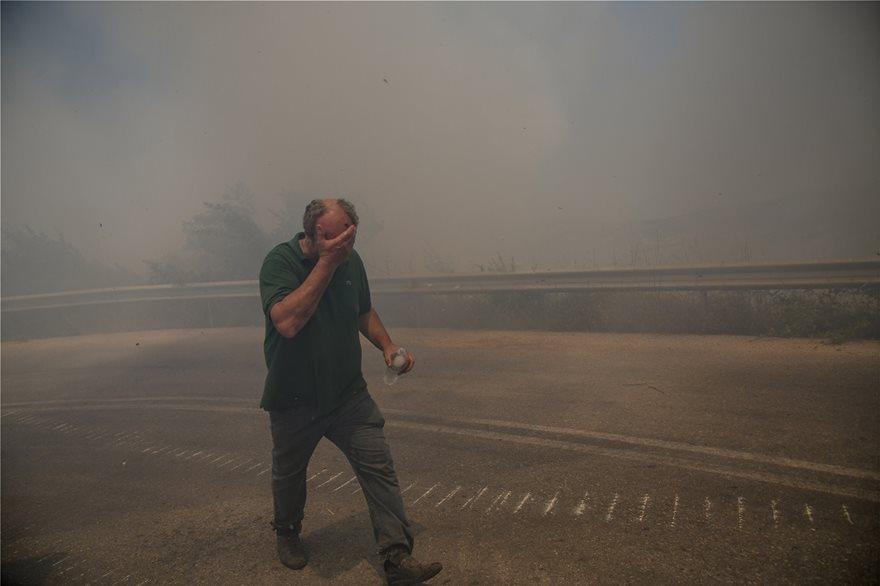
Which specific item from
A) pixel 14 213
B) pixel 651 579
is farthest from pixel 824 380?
pixel 14 213

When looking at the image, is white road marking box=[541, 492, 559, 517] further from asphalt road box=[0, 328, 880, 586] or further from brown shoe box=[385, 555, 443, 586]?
brown shoe box=[385, 555, 443, 586]

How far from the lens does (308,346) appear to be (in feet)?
9.08

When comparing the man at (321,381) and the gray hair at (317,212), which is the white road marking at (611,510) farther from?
the gray hair at (317,212)

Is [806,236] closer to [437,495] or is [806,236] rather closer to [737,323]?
[737,323]

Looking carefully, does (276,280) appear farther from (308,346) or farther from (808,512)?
(808,512)

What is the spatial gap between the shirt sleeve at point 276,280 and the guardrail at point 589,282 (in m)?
6.34

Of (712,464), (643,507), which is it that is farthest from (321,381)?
(712,464)

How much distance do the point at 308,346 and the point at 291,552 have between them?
41.1 inches

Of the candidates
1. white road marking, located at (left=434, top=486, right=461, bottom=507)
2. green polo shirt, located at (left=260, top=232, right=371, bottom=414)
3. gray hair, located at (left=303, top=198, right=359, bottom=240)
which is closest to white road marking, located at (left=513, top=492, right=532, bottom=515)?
white road marking, located at (left=434, top=486, right=461, bottom=507)

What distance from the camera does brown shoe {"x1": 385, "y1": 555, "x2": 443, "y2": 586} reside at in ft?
8.49

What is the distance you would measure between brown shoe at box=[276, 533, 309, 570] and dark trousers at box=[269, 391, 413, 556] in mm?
39

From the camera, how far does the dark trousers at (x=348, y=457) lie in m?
2.72

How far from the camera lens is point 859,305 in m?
6.78

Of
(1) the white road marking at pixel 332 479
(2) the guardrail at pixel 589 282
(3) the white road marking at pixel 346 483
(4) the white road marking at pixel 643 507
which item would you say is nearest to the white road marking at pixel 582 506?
(4) the white road marking at pixel 643 507
